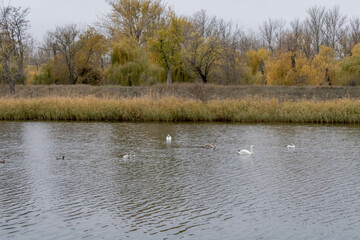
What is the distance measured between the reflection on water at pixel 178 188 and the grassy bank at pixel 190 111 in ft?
24.8

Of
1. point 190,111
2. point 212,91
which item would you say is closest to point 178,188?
point 190,111

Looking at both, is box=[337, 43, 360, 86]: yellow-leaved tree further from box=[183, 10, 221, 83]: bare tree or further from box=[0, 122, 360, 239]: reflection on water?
box=[0, 122, 360, 239]: reflection on water

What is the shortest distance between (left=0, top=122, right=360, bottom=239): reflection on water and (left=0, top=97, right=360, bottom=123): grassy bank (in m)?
7.56

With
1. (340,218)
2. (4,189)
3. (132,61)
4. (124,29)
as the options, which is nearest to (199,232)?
(340,218)

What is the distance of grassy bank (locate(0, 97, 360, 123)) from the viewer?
91.2 feet

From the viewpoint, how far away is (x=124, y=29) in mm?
58031

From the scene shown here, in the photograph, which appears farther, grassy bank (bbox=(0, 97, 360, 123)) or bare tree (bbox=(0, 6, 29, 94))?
bare tree (bbox=(0, 6, 29, 94))

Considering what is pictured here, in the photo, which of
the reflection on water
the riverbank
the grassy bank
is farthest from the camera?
the riverbank

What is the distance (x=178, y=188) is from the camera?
37.4 ft

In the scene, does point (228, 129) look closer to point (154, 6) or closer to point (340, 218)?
point (340, 218)

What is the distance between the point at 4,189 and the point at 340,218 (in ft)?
26.0

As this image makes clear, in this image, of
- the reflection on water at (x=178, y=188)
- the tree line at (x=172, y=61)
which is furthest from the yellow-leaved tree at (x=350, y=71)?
the reflection on water at (x=178, y=188)

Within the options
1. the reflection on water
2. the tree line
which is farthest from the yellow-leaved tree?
the reflection on water

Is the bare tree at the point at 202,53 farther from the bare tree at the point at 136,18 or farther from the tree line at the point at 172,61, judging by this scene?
the bare tree at the point at 136,18
